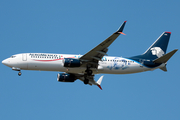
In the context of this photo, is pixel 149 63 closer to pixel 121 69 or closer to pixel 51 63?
pixel 121 69

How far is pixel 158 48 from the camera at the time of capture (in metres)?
52.1

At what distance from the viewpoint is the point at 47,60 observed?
151 ft

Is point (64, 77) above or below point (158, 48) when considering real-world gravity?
below

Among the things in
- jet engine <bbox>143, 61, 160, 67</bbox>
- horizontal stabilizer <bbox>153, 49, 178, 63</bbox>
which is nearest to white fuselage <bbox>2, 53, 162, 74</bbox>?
jet engine <bbox>143, 61, 160, 67</bbox>

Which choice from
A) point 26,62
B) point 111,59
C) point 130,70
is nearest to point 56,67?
point 26,62

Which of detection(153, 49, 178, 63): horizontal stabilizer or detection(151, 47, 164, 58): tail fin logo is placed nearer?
detection(153, 49, 178, 63): horizontal stabilizer

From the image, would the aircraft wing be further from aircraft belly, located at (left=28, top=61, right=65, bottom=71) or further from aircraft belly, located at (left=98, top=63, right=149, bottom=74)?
aircraft belly, located at (left=28, top=61, right=65, bottom=71)

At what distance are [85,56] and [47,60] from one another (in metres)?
5.99

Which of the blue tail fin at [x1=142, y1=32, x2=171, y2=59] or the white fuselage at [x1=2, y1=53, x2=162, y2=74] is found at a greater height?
the blue tail fin at [x1=142, y1=32, x2=171, y2=59]

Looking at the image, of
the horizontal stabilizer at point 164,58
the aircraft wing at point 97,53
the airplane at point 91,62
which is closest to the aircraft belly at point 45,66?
the airplane at point 91,62

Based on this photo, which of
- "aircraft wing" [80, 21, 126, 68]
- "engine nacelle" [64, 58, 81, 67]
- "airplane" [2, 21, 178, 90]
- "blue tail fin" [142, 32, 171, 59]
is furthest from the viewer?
"blue tail fin" [142, 32, 171, 59]

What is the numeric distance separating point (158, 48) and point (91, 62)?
13.3 m

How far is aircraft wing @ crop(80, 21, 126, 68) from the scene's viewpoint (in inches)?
1620

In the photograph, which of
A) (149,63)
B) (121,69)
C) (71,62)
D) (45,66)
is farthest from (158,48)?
(45,66)
